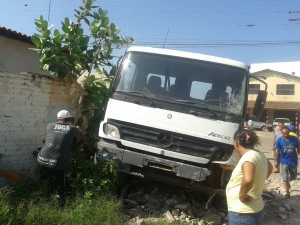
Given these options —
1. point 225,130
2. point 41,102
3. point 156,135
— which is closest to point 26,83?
point 41,102

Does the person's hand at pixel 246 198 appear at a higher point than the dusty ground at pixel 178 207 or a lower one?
higher

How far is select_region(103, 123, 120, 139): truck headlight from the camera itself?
17.5 ft

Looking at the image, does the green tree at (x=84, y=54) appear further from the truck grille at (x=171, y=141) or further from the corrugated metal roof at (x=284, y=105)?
the corrugated metal roof at (x=284, y=105)

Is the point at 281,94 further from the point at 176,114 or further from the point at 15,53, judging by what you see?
the point at 176,114

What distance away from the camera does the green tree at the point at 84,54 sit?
21.8 feet

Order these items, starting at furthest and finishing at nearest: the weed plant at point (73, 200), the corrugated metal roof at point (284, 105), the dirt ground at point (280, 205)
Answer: the corrugated metal roof at point (284, 105), the dirt ground at point (280, 205), the weed plant at point (73, 200)

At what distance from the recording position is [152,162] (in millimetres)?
5199

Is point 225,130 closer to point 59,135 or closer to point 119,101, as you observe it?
point 119,101

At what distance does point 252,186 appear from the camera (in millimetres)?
3305

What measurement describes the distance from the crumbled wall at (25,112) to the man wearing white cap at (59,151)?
1115mm

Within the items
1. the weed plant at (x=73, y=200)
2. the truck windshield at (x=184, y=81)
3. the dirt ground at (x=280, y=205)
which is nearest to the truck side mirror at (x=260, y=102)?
the truck windshield at (x=184, y=81)

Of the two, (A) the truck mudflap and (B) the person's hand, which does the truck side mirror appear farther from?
(B) the person's hand

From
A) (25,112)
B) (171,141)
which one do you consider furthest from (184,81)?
(25,112)

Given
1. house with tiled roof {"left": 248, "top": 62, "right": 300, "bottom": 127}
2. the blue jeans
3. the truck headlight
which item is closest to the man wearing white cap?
the truck headlight
